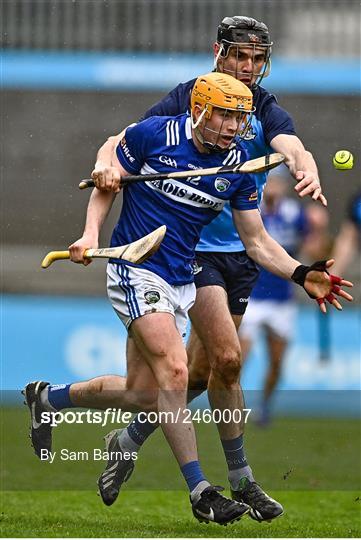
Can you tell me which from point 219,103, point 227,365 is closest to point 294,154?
point 219,103

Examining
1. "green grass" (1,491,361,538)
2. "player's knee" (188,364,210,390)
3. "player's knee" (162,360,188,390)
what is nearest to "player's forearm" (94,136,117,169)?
"player's knee" (162,360,188,390)

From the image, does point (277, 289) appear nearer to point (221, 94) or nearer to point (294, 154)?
point (294, 154)

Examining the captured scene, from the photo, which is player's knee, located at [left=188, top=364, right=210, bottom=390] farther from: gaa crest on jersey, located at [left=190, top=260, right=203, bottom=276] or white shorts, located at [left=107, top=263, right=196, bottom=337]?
white shorts, located at [left=107, top=263, right=196, bottom=337]

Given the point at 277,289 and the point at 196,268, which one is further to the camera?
the point at 277,289

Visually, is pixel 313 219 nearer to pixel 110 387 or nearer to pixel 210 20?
pixel 210 20

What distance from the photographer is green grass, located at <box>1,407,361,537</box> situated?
6.02 metres

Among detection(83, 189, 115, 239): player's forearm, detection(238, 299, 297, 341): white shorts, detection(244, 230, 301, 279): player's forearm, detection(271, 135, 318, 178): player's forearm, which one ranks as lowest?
detection(238, 299, 297, 341): white shorts

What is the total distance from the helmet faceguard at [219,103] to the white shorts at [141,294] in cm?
62

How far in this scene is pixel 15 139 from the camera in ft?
33.3

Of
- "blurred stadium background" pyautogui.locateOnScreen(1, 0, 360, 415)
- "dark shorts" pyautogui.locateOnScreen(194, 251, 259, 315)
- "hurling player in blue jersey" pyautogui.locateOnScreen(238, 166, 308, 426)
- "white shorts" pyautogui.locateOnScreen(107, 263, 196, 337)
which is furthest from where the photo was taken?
"hurling player in blue jersey" pyautogui.locateOnScreen(238, 166, 308, 426)

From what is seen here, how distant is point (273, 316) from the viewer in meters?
10.4

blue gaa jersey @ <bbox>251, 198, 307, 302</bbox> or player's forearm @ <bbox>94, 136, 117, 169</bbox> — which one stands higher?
player's forearm @ <bbox>94, 136, 117, 169</bbox>

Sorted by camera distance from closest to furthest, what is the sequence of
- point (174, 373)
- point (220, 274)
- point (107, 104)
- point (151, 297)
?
point (174, 373) → point (151, 297) → point (220, 274) → point (107, 104)

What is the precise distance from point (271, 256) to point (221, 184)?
0.42m
